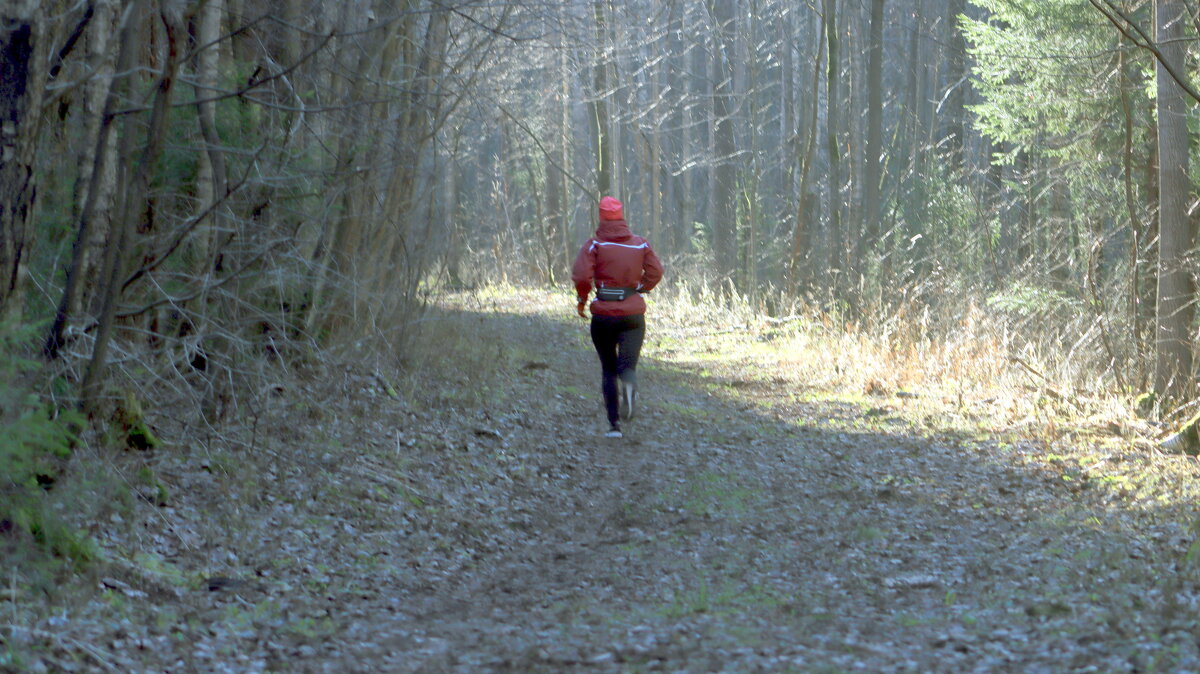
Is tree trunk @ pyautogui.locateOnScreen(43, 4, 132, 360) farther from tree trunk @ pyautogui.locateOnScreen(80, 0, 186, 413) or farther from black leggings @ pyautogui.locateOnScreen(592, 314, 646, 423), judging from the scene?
black leggings @ pyautogui.locateOnScreen(592, 314, 646, 423)

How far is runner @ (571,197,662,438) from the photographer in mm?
9594

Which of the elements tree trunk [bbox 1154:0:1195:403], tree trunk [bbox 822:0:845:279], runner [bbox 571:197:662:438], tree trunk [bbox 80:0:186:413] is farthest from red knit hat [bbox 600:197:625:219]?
tree trunk [bbox 822:0:845:279]

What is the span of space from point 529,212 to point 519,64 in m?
28.7

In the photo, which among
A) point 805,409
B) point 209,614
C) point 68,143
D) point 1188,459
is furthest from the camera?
point 805,409

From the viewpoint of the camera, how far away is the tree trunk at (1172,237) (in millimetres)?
9797

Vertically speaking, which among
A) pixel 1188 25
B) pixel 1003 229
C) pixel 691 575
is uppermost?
pixel 1188 25

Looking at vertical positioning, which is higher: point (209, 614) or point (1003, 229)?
point (1003, 229)

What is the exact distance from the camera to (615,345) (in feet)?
32.4

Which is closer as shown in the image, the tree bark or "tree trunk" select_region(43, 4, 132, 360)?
"tree trunk" select_region(43, 4, 132, 360)

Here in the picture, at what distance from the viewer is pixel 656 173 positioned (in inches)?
1142

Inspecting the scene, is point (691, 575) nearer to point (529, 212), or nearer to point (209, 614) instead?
point (209, 614)

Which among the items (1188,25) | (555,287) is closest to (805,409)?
(1188,25)

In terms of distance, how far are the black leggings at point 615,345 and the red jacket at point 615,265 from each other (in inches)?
Answer: 3.6

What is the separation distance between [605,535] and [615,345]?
3.12 meters
